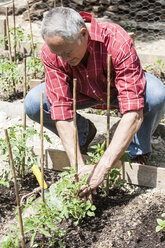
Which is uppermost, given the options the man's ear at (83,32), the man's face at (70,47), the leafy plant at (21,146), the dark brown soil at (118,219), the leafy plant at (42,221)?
the man's ear at (83,32)

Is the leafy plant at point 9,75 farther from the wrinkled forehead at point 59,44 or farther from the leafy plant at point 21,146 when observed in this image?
the wrinkled forehead at point 59,44

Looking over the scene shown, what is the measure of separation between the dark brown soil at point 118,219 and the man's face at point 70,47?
2.98ft

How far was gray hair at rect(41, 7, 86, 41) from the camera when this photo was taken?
2070 mm

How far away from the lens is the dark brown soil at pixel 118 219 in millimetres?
2205

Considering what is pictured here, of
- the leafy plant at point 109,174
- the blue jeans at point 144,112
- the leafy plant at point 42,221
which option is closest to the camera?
the leafy plant at point 42,221

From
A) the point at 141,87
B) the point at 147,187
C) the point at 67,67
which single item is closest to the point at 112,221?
the point at 147,187

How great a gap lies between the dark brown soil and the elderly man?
0.27 m

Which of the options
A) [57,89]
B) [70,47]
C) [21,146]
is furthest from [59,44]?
[21,146]

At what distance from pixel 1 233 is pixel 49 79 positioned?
971 millimetres

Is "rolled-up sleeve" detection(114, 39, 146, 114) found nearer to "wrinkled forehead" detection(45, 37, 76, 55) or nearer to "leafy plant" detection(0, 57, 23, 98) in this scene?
"wrinkled forehead" detection(45, 37, 76, 55)

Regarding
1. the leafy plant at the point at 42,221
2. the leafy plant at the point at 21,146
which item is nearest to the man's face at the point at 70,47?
the leafy plant at the point at 21,146

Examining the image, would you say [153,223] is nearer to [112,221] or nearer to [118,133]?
[112,221]

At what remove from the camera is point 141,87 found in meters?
2.31

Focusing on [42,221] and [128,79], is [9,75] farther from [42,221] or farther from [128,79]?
[42,221]
